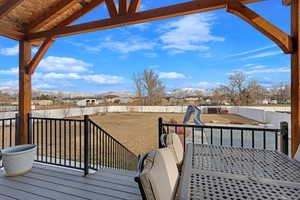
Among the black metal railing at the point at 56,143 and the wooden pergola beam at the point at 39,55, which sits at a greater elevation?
the wooden pergola beam at the point at 39,55

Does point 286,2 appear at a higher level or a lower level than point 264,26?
higher

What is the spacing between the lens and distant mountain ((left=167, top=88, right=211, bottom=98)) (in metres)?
22.9

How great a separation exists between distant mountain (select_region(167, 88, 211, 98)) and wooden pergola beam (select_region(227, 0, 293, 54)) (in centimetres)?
2166

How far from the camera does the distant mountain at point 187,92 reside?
22.9m

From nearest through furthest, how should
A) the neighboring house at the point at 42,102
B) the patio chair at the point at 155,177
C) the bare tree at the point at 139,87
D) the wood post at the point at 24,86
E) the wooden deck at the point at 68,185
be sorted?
the patio chair at the point at 155,177 < the wooden deck at the point at 68,185 < the wood post at the point at 24,86 < the neighboring house at the point at 42,102 < the bare tree at the point at 139,87

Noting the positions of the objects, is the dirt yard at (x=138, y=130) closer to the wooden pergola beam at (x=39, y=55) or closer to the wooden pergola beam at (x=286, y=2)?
the wooden pergola beam at (x=39, y=55)

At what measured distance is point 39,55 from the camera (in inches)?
114

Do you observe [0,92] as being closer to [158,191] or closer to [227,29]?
[158,191]

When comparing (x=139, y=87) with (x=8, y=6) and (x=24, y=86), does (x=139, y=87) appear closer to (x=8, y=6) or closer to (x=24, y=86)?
(x=24, y=86)

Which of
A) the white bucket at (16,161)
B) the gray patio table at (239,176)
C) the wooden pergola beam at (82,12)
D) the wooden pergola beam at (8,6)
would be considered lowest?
the white bucket at (16,161)

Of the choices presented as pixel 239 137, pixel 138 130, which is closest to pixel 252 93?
pixel 239 137

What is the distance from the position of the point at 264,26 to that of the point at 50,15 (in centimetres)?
347

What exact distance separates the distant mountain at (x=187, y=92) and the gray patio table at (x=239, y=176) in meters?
22.4

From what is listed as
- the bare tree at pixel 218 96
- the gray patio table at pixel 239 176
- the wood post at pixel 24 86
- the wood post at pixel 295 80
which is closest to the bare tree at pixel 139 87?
the bare tree at pixel 218 96
